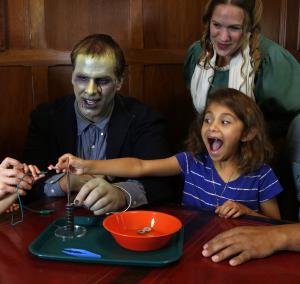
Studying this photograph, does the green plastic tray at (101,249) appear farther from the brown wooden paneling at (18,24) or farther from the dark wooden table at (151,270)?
the brown wooden paneling at (18,24)

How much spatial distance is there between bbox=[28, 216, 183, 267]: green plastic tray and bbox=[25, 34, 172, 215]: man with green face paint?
0.45 metres

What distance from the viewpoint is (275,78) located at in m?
2.21

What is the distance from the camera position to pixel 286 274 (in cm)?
A: 101

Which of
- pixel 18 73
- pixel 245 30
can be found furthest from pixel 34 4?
pixel 245 30

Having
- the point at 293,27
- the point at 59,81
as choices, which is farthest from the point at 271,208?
the point at 293,27

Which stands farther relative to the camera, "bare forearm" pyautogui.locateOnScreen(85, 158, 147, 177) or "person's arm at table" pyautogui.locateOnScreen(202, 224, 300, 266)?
"bare forearm" pyautogui.locateOnScreen(85, 158, 147, 177)

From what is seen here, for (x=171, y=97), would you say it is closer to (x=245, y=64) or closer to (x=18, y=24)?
(x=245, y=64)

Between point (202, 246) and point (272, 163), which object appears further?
point (272, 163)

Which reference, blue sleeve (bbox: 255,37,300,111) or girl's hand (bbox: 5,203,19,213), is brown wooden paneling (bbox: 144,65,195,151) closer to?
blue sleeve (bbox: 255,37,300,111)

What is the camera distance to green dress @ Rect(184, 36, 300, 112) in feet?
7.29

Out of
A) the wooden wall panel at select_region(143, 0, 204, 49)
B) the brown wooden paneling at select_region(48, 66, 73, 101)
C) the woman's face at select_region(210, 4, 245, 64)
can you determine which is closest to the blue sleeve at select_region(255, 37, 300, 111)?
the woman's face at select_region(210, 4, 245, 64)

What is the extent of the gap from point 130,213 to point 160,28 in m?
1.86

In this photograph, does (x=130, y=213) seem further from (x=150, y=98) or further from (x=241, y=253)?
(x=150, y=98)

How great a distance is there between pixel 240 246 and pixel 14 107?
1583 mm
